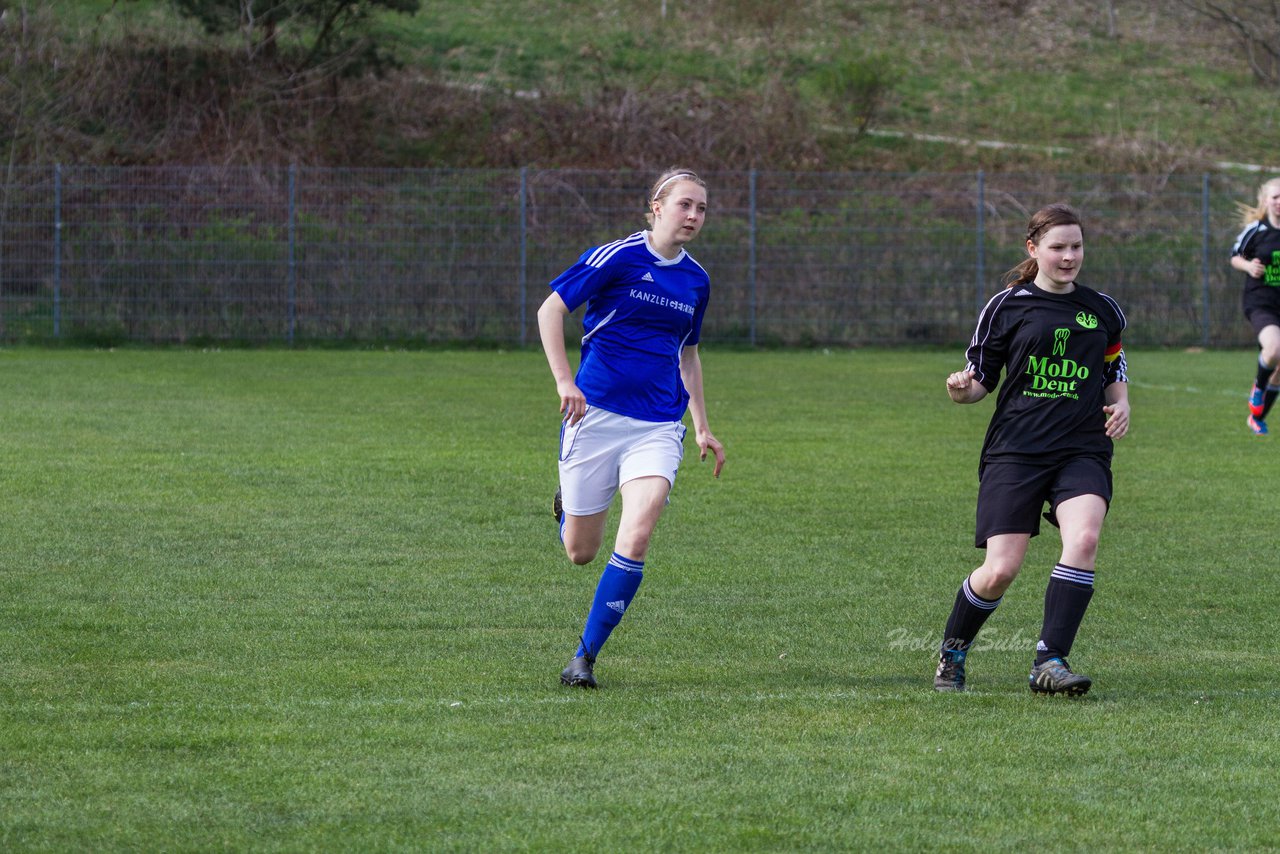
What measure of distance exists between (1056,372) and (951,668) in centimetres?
108

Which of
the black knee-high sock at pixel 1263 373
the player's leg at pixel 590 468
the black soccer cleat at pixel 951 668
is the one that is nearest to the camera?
the black soccer cleat at pixel 951 668

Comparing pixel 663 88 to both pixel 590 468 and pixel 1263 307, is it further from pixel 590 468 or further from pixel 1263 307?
pixel 590 468

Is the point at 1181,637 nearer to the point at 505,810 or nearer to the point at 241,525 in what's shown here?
the point at 505,810

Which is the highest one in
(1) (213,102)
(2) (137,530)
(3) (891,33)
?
(3) (891,33)

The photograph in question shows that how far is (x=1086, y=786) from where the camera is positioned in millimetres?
4438

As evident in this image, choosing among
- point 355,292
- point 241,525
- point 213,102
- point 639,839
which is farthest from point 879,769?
point 213,102

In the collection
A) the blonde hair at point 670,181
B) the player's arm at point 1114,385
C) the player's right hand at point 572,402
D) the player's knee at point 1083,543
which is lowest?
the player's knee at point 1083,543

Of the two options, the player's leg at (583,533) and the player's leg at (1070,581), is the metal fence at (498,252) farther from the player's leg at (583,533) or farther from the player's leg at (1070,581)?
the player's leg at (1070,581)

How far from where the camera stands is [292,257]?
80.6ft

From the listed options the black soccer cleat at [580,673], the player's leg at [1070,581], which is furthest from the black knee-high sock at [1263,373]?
the black soccer cleat at [580,673]

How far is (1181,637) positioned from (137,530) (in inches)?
210

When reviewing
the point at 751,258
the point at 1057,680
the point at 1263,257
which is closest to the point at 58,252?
the point at 751,258

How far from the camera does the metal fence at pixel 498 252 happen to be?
24109mm

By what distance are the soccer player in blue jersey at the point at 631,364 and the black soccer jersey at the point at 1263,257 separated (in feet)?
27.7
